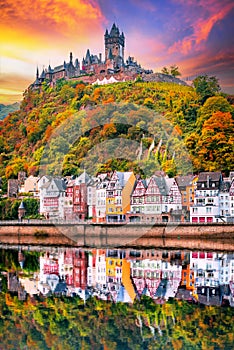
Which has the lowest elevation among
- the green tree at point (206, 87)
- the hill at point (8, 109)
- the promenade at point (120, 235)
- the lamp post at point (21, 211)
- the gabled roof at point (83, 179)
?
the promenade at point (120, 235)

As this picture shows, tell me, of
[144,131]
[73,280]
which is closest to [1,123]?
[144,131]

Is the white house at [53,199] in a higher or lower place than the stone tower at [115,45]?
lower

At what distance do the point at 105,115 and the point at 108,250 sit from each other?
30077mm

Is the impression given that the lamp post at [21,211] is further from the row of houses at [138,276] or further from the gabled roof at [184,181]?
the row of houses at [138,276]

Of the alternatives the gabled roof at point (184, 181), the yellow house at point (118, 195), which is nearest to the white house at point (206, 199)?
the gabled roof at point (184, 181)

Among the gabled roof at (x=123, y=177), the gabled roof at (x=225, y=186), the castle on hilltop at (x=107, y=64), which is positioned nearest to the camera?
the gabled roof at (x=225, y=186)

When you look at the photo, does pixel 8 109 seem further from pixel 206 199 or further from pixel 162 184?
pixel 206 199

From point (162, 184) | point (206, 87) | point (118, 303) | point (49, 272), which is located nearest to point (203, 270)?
point (49, 272)

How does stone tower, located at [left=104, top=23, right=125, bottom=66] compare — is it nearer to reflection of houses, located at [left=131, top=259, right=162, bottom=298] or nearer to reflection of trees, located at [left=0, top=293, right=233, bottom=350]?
reflection of houses, located at [left=131, top=259, right=162, bottom=298]

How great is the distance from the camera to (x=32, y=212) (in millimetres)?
47688

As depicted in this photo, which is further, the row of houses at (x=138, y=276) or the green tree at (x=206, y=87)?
the green tree at (x=206, y=87)

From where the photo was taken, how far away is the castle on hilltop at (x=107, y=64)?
7651cm

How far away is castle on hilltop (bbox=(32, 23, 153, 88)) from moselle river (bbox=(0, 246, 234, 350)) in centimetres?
5221

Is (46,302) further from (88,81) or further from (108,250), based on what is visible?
(88,81)
